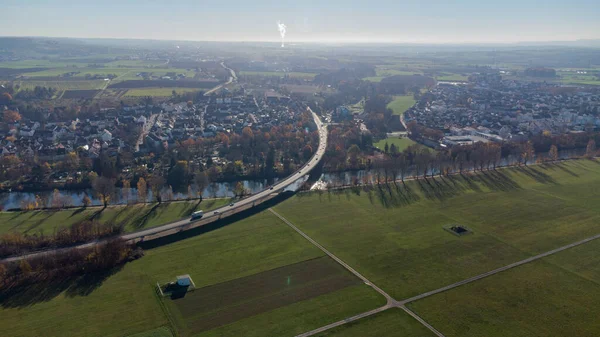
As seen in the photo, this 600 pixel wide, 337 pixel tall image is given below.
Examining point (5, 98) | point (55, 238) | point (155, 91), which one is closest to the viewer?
point (55, 238)

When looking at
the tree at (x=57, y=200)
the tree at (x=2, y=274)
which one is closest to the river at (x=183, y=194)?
the tree at (x=57, y=200)

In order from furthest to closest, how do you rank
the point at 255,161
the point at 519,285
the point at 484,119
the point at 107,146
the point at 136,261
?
the point at 484,119, the point at 107,146, the point at 255,161, the point at 136,261, the point at 519,285

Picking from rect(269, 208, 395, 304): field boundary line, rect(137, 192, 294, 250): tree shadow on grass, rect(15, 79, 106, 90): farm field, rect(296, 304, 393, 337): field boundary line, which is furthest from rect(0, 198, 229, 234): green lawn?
rect(15, 79, 106, 90): farm field

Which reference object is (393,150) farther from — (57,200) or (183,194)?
(57,200)

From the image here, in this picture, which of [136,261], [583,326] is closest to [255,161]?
[136,261]

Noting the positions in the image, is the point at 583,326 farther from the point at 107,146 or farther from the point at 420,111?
the point at 420,111

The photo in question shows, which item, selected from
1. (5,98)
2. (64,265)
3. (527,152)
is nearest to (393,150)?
(527,152)
